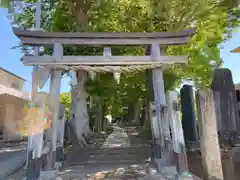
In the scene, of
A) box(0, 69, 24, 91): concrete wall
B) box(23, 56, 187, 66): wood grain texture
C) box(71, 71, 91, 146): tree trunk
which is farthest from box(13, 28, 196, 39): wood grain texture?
box(0, 69, 24, 91): concrete wall

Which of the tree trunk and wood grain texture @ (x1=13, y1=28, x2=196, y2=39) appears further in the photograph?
the tree trunk

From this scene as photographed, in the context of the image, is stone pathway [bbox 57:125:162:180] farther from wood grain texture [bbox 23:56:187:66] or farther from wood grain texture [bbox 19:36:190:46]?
wood grain texture [bbox 19:36:190:46]

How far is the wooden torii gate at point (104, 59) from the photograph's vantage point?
19.4 feet

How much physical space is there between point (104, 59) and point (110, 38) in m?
0.72

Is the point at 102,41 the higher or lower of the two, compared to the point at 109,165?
higher

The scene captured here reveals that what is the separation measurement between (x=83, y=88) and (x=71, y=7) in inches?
142

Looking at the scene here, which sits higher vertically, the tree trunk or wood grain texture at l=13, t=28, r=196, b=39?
wood grain texture at l=13, t=28, r=196, b=39

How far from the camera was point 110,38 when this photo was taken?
20.5ft

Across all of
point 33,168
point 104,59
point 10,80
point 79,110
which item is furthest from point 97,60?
point 10,80

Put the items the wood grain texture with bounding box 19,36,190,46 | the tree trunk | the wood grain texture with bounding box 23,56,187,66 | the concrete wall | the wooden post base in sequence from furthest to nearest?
Answer: the concrete wall
the tree trunk
the wood grain texture with bounding box 19,36,190,46
the wood grain texture with bounding box 23,56,187,66
the wooden post base

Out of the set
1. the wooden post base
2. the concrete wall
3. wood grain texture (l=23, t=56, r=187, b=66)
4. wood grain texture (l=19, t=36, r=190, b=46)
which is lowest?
the wooden post base

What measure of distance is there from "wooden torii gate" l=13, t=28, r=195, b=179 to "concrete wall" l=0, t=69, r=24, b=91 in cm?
1479

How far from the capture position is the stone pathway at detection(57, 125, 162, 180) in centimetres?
565

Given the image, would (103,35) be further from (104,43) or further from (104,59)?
(104,59)
